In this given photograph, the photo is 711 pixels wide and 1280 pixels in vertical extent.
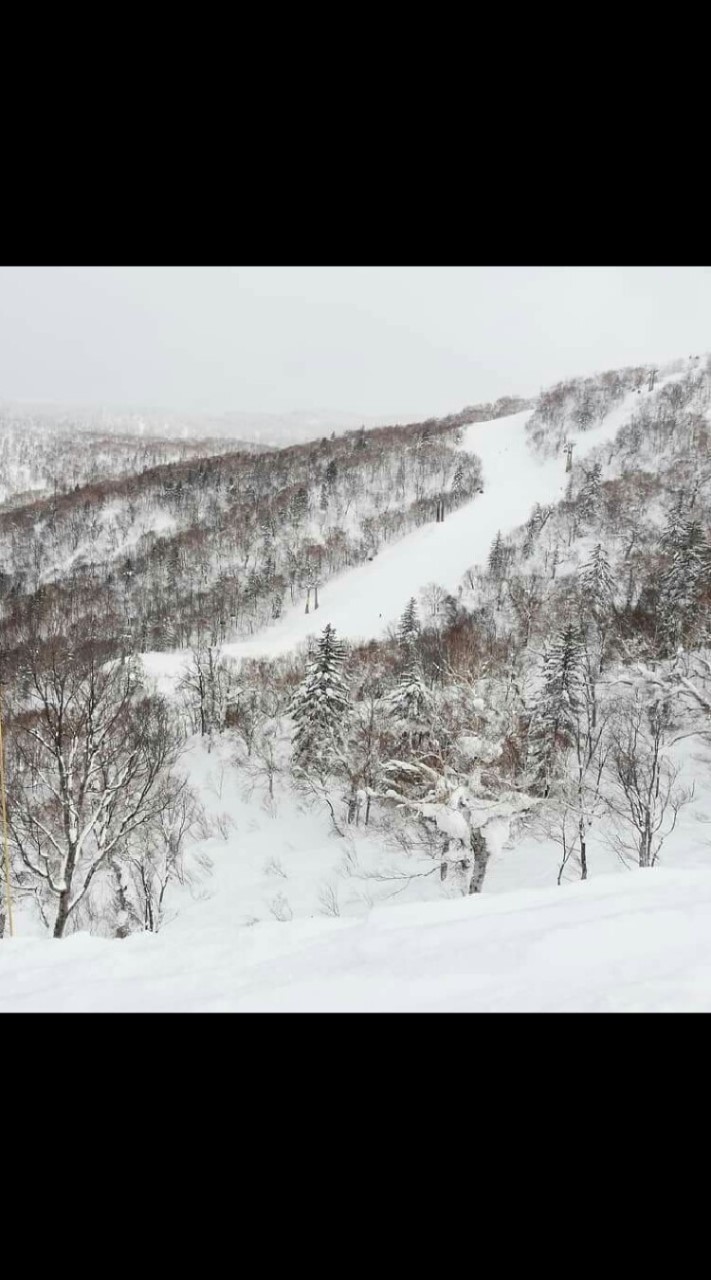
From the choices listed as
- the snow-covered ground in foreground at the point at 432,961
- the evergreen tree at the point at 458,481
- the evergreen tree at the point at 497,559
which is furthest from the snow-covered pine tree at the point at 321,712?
the evergreen tree at the point at 458,481

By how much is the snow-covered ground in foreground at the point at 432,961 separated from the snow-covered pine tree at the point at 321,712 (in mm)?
22363

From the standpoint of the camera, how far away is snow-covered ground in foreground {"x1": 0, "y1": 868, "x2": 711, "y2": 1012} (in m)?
3.01

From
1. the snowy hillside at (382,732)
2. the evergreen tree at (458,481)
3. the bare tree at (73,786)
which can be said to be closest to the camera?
the snowy hillside at (382,732)

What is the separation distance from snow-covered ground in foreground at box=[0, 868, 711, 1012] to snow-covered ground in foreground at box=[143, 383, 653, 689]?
130 ft

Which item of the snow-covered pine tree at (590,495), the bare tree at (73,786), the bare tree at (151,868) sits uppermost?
the snow-covered pine tree at (590,495)

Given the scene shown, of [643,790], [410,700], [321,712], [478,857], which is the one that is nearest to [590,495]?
[410,700]

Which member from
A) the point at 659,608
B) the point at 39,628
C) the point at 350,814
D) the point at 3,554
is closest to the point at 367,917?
the point at 350,814

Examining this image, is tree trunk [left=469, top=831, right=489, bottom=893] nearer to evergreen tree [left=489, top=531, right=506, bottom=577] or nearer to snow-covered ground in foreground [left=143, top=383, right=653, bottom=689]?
snow-covered ground in foreground [left=143, top=383, right=653, bottom=689]

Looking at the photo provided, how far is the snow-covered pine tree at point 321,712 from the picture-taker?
2748 centimetres

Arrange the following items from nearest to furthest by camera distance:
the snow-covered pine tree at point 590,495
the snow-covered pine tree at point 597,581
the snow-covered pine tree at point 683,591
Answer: the snow-covered pine tree at point 683,591
the snow-covered pine tree at point 597,581
the snow-covered pine tree at point 590,495

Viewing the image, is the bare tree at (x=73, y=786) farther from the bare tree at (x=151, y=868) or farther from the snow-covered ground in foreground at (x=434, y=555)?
the snow-covered ground in foreground at (x=434, y=555)

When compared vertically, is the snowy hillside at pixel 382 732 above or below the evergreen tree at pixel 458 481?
below

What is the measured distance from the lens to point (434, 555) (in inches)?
2805

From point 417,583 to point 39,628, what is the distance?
163 ft
